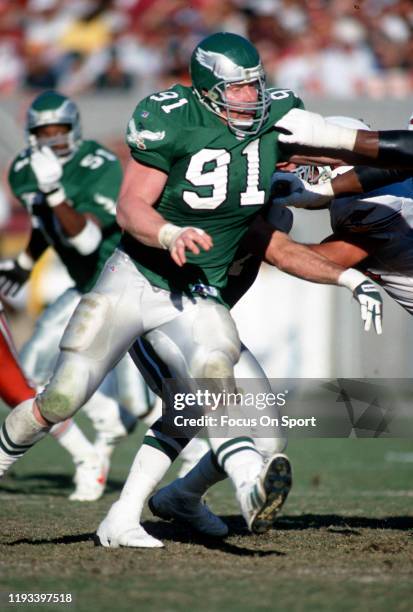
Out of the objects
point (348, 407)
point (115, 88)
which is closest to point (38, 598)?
point (348, 407)

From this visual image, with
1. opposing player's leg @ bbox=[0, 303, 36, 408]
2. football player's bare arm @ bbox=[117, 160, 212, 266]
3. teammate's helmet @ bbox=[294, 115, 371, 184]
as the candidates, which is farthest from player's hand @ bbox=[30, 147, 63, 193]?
football player's bare arm @ bbox=[117, 160, 212, 266]

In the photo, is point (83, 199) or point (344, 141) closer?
point (344, 141)

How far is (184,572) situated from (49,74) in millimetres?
10171

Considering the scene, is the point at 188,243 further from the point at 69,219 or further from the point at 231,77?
the point at 69,219

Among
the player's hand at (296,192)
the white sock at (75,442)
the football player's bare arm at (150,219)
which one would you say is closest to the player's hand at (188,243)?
the football player's bare arm at (150,219)

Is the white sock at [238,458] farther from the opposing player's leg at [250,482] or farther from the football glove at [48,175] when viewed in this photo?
the football glove at [48,175]

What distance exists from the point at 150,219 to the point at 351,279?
28.3 inches

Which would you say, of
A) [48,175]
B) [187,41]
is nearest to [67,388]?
[48,175]

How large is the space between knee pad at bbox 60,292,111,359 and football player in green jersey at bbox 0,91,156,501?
2032 millimetres

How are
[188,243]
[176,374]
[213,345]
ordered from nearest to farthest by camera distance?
[188,243] < [213,345] < [176,374]

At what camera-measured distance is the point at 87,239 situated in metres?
5.56

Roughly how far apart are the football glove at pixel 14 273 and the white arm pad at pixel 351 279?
2872 millimetres

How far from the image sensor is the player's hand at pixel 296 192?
4020mm

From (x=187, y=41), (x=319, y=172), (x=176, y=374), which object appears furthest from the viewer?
(x=187, y=41)
